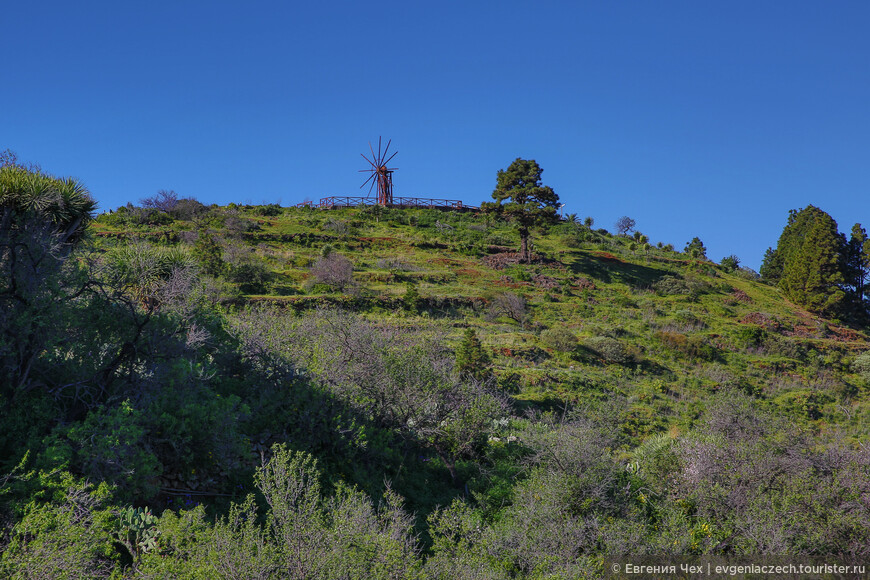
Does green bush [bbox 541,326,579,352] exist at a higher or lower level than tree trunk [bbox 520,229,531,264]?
lower

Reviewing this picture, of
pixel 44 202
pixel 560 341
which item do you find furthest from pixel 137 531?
pixel 560 341

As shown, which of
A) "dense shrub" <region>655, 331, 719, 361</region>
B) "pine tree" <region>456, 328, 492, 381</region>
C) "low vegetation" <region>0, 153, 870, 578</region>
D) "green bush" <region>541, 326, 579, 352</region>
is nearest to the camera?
"low vegetation" <region>0, 153, 870, 578</region>

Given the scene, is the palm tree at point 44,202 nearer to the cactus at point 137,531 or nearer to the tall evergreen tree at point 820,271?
the cactus at point 137,531

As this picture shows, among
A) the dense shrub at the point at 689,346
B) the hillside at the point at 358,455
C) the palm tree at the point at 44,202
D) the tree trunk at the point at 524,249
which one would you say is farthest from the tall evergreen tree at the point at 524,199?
the palm tree at the point at 44,202

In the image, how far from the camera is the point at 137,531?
682cm

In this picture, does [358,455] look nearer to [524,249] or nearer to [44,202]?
[44,202]

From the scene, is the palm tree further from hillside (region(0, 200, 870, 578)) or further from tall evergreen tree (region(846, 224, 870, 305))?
tall evergreen tree (region(846, 224, 870, 305))

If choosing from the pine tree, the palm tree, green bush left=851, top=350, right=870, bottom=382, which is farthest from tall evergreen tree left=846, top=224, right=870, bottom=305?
the palm tree

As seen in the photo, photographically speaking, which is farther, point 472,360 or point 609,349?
point 609,349

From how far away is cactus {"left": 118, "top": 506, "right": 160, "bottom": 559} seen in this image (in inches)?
→ 259

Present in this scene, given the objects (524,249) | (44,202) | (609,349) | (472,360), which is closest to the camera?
(44,202)

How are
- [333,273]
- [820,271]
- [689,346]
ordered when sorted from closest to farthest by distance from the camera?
[689,346] < [333,273] < [820,271]

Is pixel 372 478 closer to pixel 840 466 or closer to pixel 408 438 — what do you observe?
pixel 408 438

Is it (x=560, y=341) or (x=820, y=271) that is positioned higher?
(x=820, y=271)
